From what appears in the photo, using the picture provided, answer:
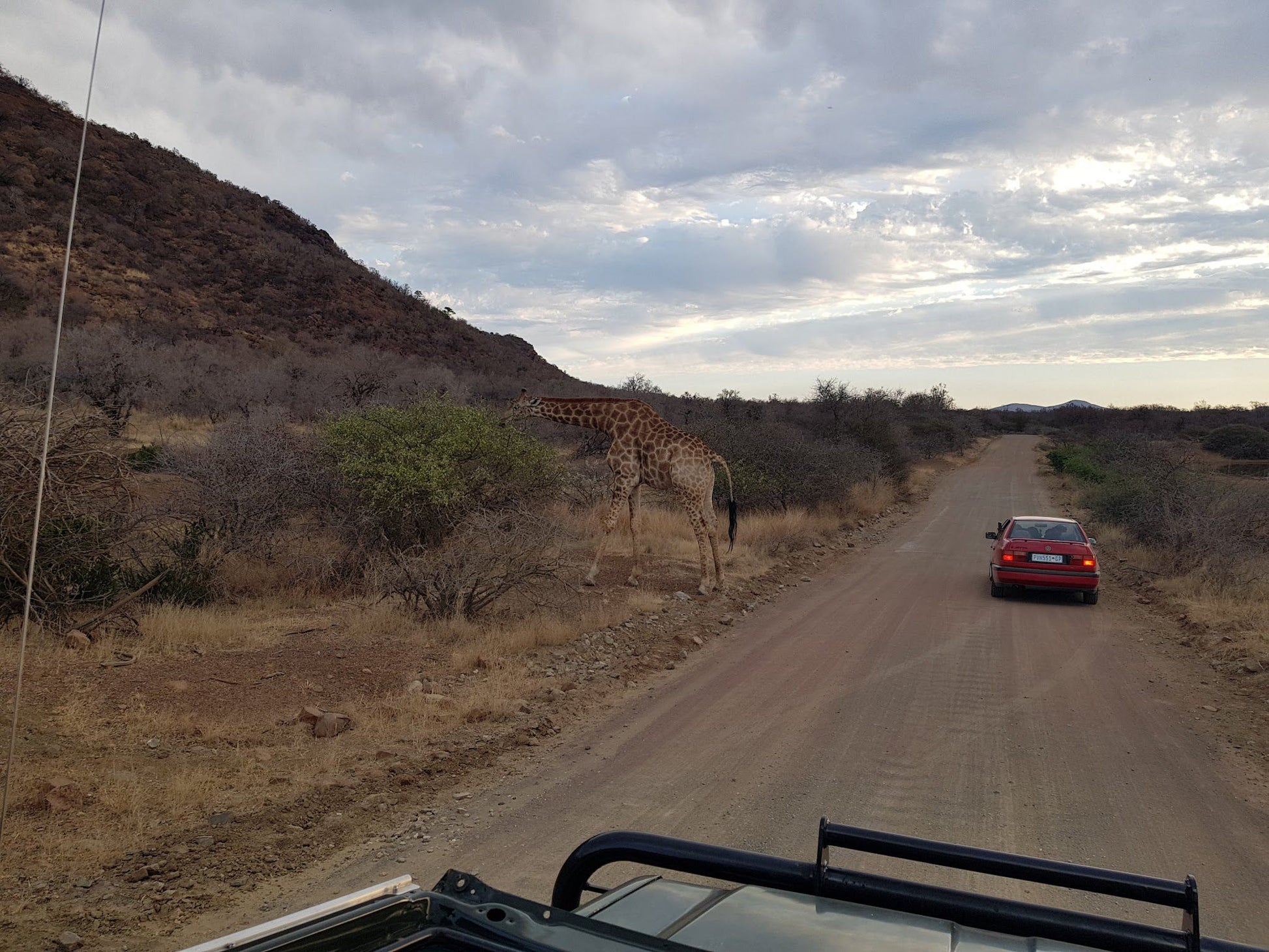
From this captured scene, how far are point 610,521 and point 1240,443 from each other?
46.5 meters

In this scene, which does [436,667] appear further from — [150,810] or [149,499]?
[149,499]

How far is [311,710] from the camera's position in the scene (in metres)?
7.05

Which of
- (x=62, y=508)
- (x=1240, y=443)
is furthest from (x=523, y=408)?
(x=1240, y=443)

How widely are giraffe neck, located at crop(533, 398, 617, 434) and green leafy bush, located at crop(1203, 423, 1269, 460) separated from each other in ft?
132

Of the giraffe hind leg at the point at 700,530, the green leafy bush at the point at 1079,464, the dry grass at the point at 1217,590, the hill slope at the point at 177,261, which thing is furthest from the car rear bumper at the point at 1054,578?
the hill slope at the point at 177,261

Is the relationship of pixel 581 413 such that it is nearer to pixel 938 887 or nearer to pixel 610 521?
pixel 610 521

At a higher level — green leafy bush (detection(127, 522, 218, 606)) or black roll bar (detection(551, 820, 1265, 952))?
black roll bar (detection(551, 820, 1265, 952))

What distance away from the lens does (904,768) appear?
654 centimetres

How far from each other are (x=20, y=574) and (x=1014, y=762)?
28.0 ft

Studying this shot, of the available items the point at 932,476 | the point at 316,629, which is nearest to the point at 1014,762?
the point at 316,629

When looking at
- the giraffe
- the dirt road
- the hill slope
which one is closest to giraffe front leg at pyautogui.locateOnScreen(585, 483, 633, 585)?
the giraffe

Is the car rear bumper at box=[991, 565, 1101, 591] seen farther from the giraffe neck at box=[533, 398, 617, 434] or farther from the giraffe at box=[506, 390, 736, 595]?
the giraffe neck at box=[533, 398, 617, 434]

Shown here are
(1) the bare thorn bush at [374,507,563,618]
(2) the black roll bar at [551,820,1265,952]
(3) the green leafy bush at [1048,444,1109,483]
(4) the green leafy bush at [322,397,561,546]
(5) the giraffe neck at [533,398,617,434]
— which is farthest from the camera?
(3) the green leafy bush at [1048,444,1109,483]

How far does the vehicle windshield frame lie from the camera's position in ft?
45.6
